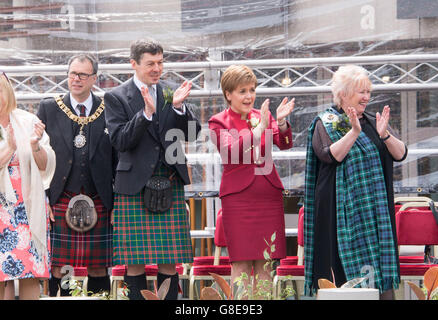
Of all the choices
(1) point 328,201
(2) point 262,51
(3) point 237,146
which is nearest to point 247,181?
(3) point 237,146

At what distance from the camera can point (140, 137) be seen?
4504 mm

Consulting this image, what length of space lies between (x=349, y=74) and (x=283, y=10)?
1.96 meters

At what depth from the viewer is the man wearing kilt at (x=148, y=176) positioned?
4.58 metres

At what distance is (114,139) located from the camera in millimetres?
4551

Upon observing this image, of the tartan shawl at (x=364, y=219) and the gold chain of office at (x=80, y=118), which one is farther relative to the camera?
the gold chain of office at (x=80, y=118)

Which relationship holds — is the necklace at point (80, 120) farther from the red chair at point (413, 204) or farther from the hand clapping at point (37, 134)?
the red chair at point (413, 204)

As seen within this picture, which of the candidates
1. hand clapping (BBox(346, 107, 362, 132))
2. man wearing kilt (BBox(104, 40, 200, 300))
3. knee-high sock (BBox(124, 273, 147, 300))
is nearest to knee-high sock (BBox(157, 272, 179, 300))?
man wearing kilt (BBox(104, 40, 200, 300))

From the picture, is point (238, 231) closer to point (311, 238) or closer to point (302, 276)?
point (311, 238)

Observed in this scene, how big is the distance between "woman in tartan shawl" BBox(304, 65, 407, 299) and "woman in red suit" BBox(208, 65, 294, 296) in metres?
0.21

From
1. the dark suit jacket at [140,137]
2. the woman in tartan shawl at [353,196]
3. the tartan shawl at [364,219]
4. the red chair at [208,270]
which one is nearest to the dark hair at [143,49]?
the dark suit jacket at [140,137]

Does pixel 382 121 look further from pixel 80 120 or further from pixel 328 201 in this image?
pixel 80 120

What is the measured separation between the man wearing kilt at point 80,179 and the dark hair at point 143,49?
0.43 m

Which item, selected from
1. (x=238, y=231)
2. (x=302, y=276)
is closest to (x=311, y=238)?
(x=238, y=231)
